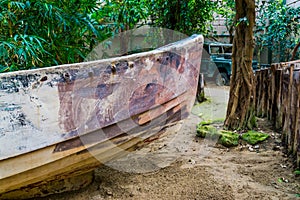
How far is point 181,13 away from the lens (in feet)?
17.3

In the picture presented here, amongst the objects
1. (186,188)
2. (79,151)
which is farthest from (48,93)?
(186,188)

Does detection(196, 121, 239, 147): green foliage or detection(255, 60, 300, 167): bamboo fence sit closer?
detection(255, 60, 300, 167): bamboo fence

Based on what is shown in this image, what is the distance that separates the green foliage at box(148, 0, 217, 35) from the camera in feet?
17.1

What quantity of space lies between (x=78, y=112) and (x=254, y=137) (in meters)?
2.40

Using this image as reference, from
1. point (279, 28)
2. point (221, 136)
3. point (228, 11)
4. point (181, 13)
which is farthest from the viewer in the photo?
point (228, 11)

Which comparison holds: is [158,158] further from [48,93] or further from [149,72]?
[48,93]

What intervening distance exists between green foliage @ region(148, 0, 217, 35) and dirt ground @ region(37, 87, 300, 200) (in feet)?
9.16

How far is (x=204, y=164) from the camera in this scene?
260cm

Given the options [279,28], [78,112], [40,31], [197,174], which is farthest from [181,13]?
[78,112]

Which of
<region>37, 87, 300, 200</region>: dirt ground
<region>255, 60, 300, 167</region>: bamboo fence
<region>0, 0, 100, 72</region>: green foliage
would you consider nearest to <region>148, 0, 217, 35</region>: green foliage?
<region>255, 60, 300, 167</region>: bamboo fence

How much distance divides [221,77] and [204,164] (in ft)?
20.0

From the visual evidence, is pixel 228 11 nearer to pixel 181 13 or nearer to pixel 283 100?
pixel 181 13

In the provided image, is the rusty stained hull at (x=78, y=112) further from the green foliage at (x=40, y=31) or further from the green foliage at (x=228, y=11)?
the green foliage at (x=228, y=11)

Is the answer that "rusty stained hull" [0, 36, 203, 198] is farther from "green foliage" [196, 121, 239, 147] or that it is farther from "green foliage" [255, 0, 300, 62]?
"green foliage" [255, 0, 300, 62]
